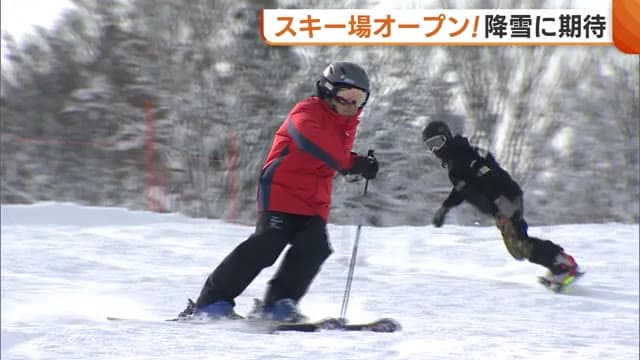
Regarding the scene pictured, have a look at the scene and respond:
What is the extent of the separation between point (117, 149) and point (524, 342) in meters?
12.8

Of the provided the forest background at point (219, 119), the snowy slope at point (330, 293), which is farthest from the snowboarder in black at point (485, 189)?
the forest background at point (219, 119)

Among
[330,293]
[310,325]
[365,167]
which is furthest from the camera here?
[330,293]

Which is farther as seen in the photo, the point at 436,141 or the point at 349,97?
the point at 436,141

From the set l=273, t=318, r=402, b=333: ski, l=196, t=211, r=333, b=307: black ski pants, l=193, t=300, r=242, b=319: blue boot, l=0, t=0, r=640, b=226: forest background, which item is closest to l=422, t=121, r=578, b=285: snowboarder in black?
l=273, t=318, r=402, b=333: ski

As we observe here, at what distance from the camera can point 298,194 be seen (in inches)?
175

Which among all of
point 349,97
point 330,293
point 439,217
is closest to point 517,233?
point 439,217

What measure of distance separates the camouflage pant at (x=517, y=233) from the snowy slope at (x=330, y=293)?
26cm

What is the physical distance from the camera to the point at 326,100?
4.48m

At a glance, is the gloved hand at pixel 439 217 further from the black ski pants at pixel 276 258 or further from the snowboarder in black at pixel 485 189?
the black ski pants at pixel 276 258

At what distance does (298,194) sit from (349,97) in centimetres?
51

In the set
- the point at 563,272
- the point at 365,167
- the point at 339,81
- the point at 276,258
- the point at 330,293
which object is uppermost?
the point at 339,81

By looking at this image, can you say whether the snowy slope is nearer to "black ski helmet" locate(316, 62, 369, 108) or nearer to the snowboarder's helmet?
the snowboarder's helmet

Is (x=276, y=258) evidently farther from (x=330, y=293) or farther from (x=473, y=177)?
(x=473, y=177)

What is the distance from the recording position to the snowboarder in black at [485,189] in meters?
6.78
